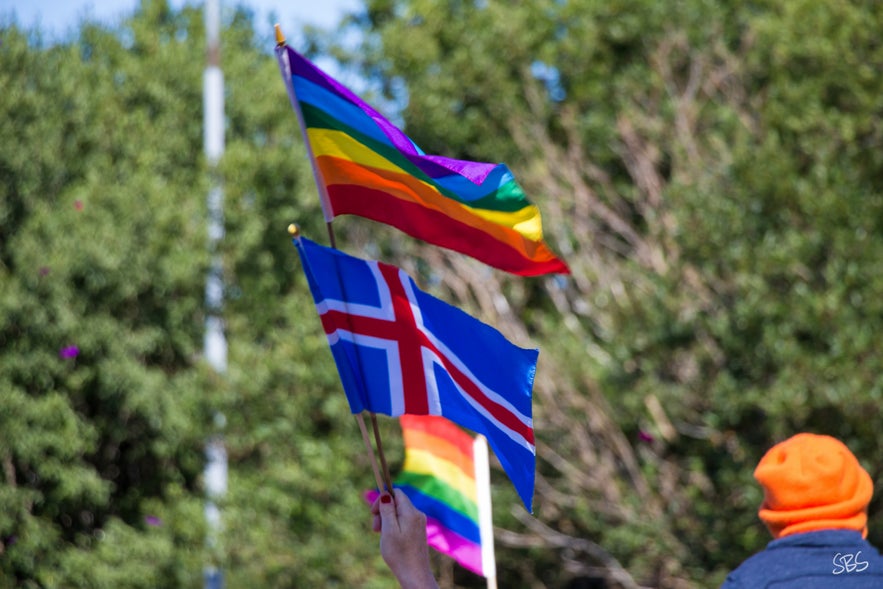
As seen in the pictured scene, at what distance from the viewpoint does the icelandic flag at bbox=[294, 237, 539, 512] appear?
3.14 meters

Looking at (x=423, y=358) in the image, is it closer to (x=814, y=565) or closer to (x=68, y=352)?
(x=814, y=565)

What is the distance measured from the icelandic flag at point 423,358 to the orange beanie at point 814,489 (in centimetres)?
60

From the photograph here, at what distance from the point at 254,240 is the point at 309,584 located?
371cm

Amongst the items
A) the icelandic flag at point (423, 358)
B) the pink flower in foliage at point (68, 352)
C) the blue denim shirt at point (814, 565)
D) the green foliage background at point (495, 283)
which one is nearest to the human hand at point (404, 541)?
the icelandic flag at point (423, 358)

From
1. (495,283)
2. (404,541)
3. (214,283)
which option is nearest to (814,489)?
(404,541)

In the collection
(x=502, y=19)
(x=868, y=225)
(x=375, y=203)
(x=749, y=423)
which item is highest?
(x=502, y=19)

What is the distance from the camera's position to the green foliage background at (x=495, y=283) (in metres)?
8.12

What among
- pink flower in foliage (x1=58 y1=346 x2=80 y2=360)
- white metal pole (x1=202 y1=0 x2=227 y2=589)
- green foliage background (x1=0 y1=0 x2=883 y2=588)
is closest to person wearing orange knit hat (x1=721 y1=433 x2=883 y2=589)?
green foliage background (x1=0 y1=0 x2=883 y2=588)

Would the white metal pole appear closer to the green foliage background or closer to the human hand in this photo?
the green foliage background

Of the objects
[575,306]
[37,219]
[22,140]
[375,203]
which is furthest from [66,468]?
[375,203]

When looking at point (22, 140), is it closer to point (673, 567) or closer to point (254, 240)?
point (254, 240)

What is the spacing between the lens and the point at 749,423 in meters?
8.31

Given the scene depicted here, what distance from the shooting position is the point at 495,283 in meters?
11.5
